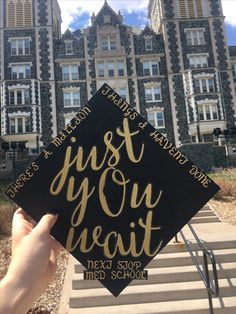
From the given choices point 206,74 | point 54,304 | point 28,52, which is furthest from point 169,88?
point 54,304

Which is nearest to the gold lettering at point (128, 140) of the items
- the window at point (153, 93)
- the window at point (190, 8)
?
the window at point (153, 93)

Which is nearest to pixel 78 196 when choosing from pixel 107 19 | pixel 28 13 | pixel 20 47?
pixel 20 47

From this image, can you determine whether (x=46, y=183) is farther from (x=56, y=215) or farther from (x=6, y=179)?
(x=6, y=179)

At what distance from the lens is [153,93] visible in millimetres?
37500

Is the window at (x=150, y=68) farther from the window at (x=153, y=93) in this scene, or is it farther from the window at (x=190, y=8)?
the window at (x=190, y=8)

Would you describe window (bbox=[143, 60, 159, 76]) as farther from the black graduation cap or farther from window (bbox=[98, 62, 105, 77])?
the black graduation cap

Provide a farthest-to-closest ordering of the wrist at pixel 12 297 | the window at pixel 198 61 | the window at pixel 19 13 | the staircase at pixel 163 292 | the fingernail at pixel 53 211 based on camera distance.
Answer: the window at pixel 19 13
the window at pixel 198 61
the staircase at pixel 163 292
the fingernail at pixel 53 211
the wrist at pixel 12 297

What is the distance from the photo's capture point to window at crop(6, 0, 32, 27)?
38.3 metres

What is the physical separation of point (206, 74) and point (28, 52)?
19.0m

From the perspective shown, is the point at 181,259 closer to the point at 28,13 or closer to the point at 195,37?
the point at 195,37

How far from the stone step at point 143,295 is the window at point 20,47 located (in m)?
34.9

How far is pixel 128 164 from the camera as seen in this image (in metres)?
2.51

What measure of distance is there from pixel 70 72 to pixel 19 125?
792cm

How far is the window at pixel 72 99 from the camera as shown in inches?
1443
